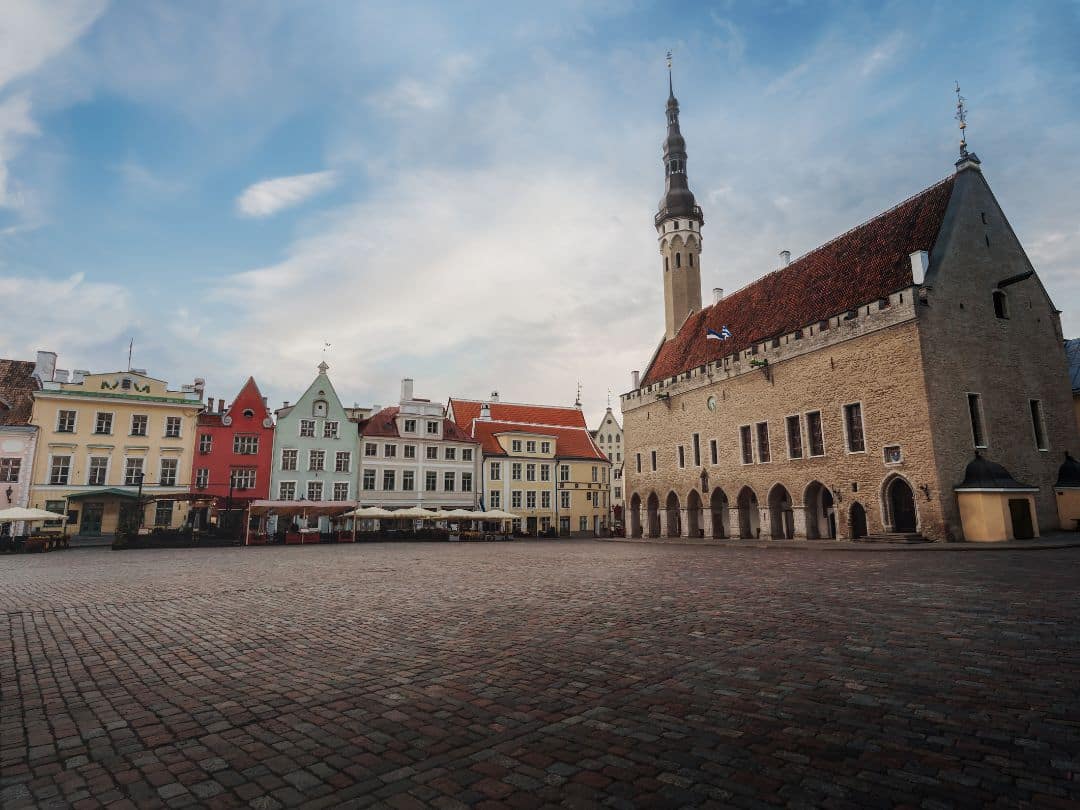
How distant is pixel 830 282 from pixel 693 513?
17.4 m

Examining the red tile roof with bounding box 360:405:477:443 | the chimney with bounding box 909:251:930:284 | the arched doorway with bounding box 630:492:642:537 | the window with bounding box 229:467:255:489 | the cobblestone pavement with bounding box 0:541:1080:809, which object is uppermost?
the chimney with bounding box 909:251:930:284

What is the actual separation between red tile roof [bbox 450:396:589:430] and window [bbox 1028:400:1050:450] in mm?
38322

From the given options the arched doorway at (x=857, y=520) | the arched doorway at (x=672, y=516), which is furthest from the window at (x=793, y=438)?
the arched doorway at (x=672, y=516)

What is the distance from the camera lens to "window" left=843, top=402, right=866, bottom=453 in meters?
28.7

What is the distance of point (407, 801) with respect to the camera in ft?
10.8

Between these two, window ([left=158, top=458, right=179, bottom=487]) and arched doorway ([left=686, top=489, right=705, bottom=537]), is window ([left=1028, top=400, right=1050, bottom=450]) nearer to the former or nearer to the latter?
arched doorway ([left=686, top=489, right=705, bottom=537])

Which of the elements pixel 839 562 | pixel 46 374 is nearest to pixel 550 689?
pixel 839 562

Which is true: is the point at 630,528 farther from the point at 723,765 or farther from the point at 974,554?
the point at 723,765

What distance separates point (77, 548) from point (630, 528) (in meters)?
35.5

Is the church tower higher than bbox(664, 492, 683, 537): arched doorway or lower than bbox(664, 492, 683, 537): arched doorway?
higher

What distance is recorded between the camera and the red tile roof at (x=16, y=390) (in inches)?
1540

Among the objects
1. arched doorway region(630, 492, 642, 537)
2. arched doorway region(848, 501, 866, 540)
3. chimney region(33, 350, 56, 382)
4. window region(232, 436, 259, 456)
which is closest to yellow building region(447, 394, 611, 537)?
arched doorway region(630, 492, 642, 537)

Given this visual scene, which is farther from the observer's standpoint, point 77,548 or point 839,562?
point 77,548

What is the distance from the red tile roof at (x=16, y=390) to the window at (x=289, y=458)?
50.9ft
